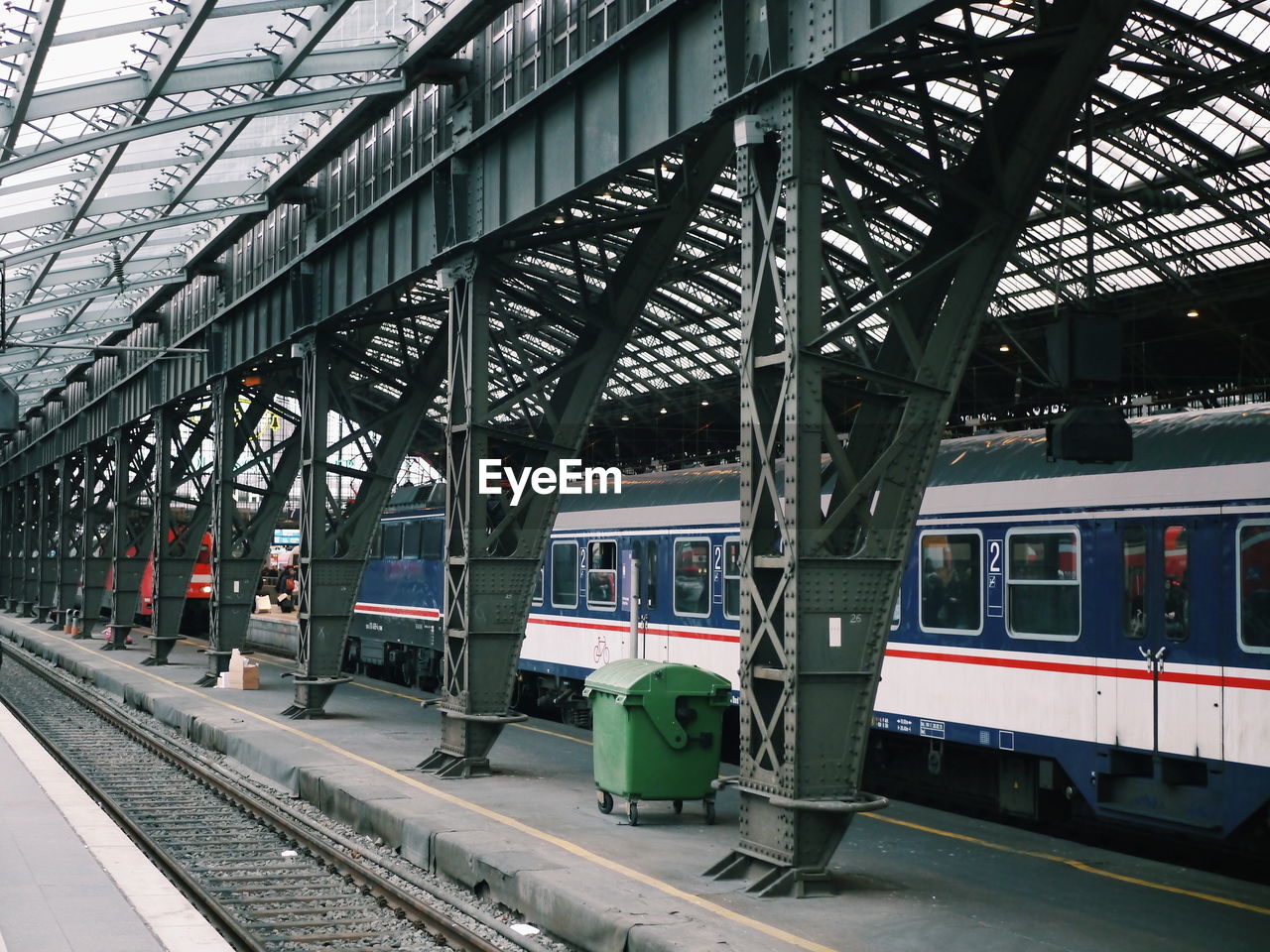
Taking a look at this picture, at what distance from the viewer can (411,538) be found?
2673 cm

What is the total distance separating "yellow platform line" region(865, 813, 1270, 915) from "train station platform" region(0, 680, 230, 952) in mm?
6597

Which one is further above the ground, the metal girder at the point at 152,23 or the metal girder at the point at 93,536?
the metal girder at the point at 152,23

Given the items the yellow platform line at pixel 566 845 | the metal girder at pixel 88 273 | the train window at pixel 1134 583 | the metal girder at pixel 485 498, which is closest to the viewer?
the yellow platform line at pixel 566 845

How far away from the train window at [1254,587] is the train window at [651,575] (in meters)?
9.16

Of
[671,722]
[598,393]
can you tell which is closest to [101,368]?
[598,393]

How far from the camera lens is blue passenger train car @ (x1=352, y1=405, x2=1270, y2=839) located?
10367 mm

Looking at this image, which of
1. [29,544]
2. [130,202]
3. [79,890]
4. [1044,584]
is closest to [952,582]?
[1044,584]

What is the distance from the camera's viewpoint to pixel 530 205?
1460cm

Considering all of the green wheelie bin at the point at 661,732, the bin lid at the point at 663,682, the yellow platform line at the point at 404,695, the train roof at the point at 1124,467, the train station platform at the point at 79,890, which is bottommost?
the yellow platform line at the point at 404,695

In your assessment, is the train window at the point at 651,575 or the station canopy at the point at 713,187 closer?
the station canopy at the point at 713,187

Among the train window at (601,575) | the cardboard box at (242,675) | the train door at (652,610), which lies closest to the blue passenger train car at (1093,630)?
the train door at (652,610)

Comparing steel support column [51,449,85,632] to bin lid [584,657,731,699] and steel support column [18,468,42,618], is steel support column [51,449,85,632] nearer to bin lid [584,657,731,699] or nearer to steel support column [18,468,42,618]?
steel support column [18,468,42,618]

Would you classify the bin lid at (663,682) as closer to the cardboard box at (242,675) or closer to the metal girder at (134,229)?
the metal girder at (134,229)

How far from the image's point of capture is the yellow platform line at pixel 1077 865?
9.38 m
